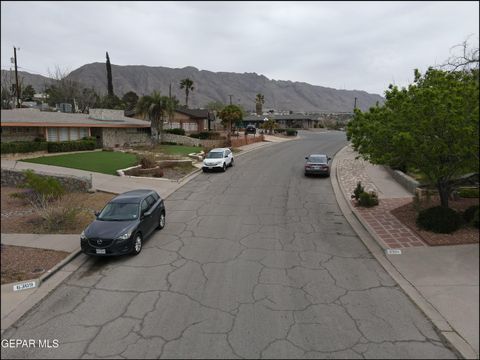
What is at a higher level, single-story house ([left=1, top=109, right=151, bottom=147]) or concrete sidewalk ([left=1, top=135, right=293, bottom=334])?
single-story house ([left=1, top=109, right=151, bottom=147])

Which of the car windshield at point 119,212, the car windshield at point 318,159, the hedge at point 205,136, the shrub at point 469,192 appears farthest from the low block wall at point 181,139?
the shrub at point 469,192

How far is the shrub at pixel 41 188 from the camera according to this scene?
41.6ft

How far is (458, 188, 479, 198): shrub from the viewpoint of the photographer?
14147 mm

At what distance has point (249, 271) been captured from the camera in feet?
29.5

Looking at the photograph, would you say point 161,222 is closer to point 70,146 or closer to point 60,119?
point 70,146

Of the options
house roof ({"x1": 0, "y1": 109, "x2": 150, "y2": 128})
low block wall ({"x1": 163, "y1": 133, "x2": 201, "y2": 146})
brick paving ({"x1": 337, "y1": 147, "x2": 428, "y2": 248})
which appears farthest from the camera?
low block wall ({"x1": 163, "y1": 133, "x2": 201, "y2": 146})

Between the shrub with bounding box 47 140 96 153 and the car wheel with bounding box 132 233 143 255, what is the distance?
64.6 feet

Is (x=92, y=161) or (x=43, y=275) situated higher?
(x=92, y=161)

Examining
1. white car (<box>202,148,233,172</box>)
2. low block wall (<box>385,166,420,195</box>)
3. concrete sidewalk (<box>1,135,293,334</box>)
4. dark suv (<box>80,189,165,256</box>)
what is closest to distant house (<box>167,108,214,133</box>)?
white car (<box>202,148,233,172</box>)

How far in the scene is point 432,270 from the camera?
8.88 meters

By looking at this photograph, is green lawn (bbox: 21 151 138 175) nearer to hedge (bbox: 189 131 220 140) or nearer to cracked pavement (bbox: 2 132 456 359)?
cracked pavement (bbox: 2 132 456 359)

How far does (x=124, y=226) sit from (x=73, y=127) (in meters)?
23.3

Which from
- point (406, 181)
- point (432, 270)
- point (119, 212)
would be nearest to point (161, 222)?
point (119, 212)

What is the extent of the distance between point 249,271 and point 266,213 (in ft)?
18.9
